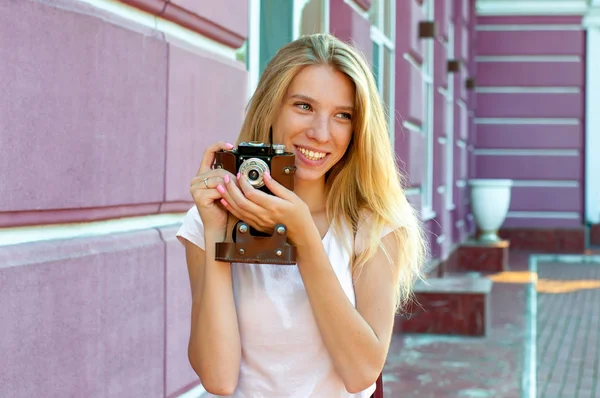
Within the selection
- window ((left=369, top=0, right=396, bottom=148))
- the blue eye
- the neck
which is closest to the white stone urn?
window ((left=369, top=0, right=396, bottom=148))

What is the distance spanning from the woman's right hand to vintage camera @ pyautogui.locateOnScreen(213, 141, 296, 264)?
0.11ft

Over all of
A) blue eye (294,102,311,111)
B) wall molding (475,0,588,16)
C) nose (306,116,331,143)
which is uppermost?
wall molding (475,0,588,16)

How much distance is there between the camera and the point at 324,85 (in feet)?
6.89

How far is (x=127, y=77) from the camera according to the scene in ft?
7.83

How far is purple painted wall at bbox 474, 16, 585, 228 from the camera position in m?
15.1

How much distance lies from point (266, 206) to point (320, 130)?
1.04ft

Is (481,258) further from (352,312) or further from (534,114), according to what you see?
(352,312)

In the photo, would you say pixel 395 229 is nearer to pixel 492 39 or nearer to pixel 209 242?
pixel 209 242

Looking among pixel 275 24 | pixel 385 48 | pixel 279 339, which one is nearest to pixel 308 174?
pixel 279 339

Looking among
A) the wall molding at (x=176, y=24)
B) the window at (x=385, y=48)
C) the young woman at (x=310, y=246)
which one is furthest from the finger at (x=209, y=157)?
the window at (x=385, y=48)

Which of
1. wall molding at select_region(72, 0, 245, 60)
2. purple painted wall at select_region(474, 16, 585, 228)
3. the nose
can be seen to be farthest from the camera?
purple painted wall at select_region(474, 16, 585, 228)

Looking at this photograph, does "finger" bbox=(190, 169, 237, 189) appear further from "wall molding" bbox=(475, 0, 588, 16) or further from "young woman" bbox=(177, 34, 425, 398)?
"wall molding" bbox=(475, 0, 588, 16)

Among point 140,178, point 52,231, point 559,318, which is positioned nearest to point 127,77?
point 140,178

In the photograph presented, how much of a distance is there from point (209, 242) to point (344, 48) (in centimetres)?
56
